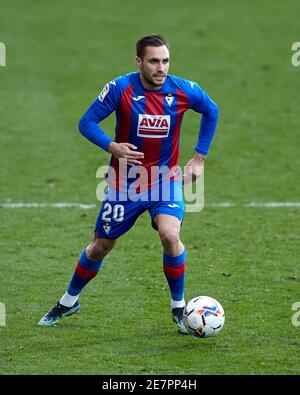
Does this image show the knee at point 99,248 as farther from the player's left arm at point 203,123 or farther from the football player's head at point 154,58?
the football player's head at point 154,58

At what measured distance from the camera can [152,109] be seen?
8430 millimetres

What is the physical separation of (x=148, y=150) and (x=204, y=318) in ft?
5.05

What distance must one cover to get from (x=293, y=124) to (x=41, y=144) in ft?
Answer: 14.4

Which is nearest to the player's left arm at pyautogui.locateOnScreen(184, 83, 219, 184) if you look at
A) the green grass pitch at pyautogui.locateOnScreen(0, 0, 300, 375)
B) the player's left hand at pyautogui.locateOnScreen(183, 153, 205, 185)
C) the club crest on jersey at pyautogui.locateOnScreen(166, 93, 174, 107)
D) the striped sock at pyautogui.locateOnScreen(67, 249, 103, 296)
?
the player's left hand at pyautogui.locateOnScreen(183, 153, 205, 185)

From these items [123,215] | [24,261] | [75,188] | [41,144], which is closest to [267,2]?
[41,144]

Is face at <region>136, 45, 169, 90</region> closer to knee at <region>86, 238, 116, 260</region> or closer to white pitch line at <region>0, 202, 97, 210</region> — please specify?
knee at <region>86, 238, 116, 260</region>

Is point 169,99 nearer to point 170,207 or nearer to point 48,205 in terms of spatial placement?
point 170,207

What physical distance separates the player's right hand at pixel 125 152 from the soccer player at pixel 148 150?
0.03 meters

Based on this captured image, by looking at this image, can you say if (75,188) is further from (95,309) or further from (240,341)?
(240,341)

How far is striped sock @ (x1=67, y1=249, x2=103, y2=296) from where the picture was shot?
8.70m

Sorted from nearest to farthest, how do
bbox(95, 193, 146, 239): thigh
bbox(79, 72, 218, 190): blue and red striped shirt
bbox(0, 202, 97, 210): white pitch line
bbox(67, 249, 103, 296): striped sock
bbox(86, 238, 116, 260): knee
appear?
bbox(79, 72, 218, 190): blue and red striped shirt
bbox(95, 193, 146, 239): thigh
bbox(86, 238, 116, 260): knee
bbox(67, 249, 103, 296): striped sock
bbox(0, 202, 97, 210): white pitch line

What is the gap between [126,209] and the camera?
8.48 meters

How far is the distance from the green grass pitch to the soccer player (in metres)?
0.56

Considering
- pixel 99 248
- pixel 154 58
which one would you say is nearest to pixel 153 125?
pixel 154 58
